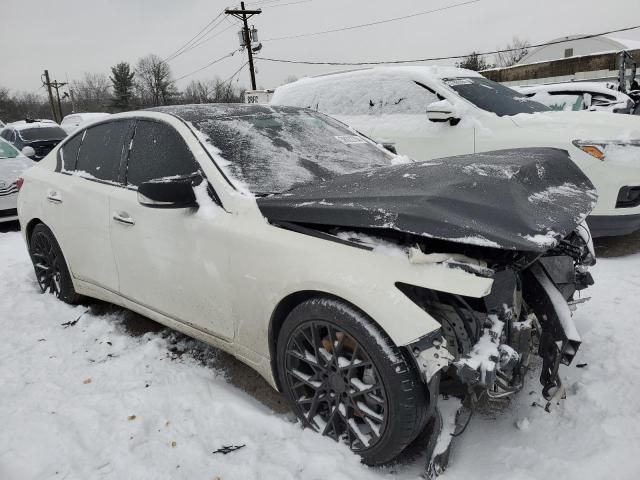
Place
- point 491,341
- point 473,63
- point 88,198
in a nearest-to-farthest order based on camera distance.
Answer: point 491,341 → point 88,198 → point 473,63

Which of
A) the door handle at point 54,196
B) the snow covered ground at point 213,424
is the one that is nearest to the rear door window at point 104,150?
the door handle at point 54,196

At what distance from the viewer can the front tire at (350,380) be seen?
187cm

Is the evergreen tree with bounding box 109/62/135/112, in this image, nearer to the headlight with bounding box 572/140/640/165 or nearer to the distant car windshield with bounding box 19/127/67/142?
the distant car windshield with bounding box 19/127/67/142

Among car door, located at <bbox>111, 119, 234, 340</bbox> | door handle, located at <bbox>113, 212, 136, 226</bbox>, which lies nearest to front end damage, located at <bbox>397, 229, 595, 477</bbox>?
car door, located at <bbox>111, 119, 234, 340</bbox>

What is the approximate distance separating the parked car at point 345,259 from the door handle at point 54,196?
0.53 m

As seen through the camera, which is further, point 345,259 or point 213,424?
point 213,424

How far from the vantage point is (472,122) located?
5020 mm

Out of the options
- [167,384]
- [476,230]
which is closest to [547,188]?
[476,230]

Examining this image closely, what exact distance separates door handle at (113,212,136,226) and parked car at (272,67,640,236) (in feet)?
10.9

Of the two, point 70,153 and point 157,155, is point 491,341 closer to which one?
point 157,155

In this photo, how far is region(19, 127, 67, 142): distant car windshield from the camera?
1430cm

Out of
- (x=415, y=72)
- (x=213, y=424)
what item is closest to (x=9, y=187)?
(x=415, y=72)

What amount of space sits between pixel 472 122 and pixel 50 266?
4235mm

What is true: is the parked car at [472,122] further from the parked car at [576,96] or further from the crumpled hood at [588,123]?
the parked car at [576,96]
